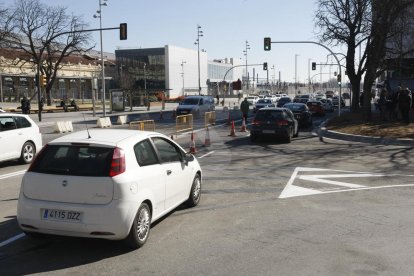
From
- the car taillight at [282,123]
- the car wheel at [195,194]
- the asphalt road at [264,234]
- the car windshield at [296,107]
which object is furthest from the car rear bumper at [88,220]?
the car windshield at [296,107]

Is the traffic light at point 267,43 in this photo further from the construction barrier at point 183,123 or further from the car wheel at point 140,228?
the car wheel at point 140,228

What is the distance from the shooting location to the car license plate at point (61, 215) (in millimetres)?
5773

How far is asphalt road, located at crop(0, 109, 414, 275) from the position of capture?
552 cm

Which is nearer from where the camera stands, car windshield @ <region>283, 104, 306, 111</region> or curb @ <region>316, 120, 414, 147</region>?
curb @ <region>316, 120, 414, 147</region>

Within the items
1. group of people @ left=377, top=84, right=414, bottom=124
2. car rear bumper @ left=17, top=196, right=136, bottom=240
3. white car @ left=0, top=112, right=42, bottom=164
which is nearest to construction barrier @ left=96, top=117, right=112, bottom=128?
white car @ left=0, top=112, right=42, bottom=164

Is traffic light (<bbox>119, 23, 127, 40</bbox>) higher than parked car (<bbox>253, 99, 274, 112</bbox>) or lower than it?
higher

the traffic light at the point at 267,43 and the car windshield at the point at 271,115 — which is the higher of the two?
the traffic light at the point at 267,43

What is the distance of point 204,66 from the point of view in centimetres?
13875

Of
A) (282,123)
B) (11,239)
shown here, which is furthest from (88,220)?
(282,123)

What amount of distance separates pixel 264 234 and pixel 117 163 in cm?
234

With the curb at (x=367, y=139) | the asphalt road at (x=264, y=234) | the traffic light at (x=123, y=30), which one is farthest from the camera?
the traffic light at (x=123, y=30)

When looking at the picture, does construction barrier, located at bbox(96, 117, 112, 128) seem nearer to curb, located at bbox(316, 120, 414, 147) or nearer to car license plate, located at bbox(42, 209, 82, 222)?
curb, located at bbox(316, 120, 414, 147)

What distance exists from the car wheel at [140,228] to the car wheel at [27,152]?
880 cm

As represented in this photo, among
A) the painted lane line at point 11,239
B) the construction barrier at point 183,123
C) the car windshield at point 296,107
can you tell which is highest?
the car windshield at point 296,107
